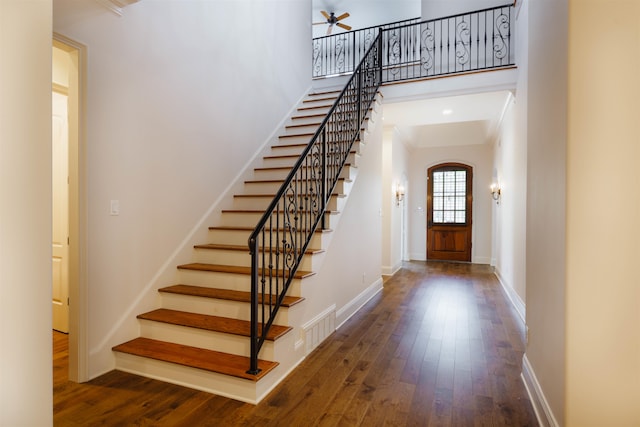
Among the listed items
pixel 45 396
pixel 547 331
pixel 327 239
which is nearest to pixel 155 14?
pixel 327 239

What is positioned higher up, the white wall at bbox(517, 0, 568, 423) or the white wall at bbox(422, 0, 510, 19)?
the white wall at bbox(422, 0, 510, 19)

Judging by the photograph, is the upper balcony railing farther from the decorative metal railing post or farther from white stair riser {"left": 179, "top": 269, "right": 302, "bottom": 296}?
white stair riser {"left": 179, "top": 269, "right": 302, "bottom": 296}

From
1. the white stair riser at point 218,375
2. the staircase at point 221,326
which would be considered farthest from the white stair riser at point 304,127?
the white stair riser at point 218,375

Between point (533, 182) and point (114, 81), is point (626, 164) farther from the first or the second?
point (114, 81)

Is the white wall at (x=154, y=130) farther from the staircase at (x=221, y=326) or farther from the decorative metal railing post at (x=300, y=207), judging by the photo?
the decorative metal railing post at (x=300, y=207)

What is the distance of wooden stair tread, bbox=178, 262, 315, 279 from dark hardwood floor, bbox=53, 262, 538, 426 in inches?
28.2

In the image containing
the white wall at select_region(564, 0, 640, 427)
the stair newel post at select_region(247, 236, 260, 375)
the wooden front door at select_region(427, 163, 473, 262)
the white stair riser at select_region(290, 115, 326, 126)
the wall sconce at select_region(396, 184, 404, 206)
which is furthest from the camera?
the wooden front door at select_region(427, 163, 473, 262)

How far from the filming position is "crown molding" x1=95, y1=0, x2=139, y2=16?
2.74 meters

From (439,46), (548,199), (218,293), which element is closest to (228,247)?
(218,293)

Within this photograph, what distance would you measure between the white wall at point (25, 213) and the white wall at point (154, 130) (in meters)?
1.40

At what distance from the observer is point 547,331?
2057 mm

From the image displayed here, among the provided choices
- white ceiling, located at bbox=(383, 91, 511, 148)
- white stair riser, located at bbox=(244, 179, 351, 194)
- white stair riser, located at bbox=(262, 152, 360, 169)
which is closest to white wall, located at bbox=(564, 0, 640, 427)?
white stair riser, located at bbox=(244, 179, 351, 194)

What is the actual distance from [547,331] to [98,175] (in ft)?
10.5

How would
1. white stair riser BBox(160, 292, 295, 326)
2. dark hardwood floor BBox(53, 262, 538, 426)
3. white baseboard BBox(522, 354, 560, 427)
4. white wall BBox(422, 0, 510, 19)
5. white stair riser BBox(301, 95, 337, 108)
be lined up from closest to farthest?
white baseboard BBox(522, 354, 560, 427) < dark hardwood floor BBox(53, 262, 538, 426) < white stair riser BBox(160, 292, 295, 326) < white stair riser BBox(301, 95, 337, 108) < white wall BBox(422, 0, 510, 19)
